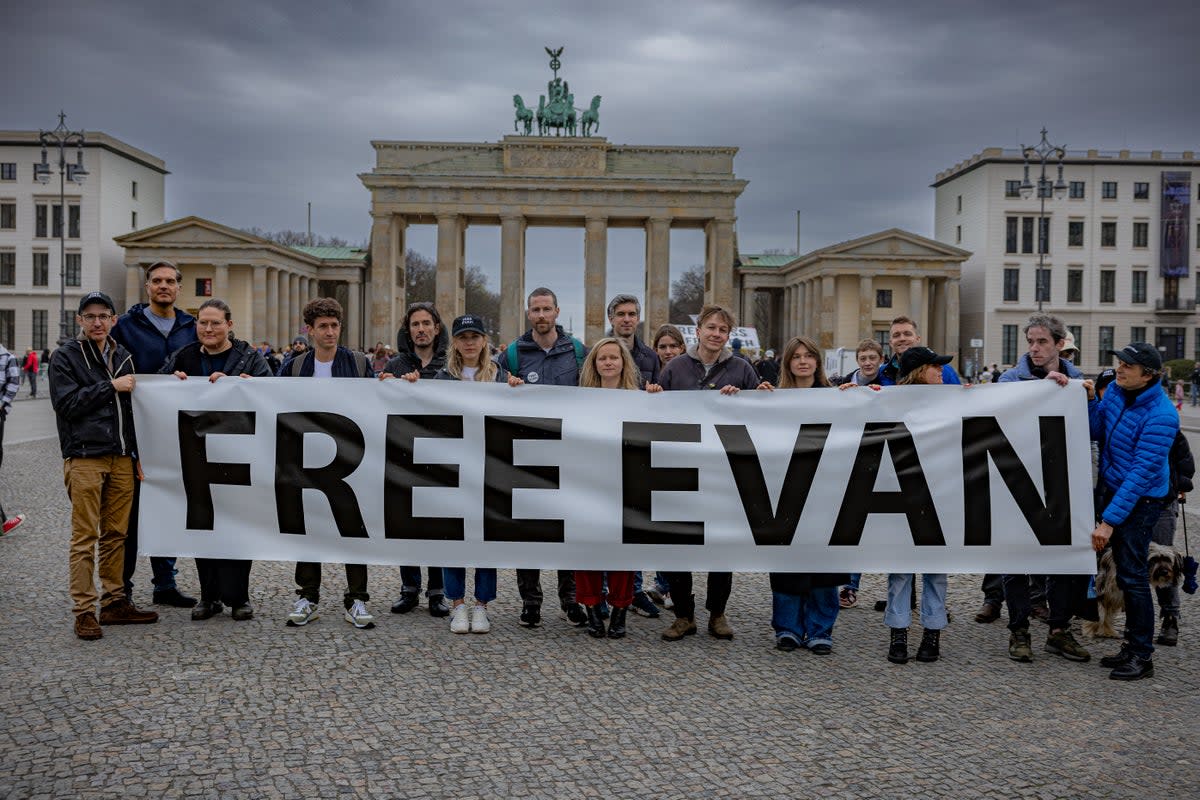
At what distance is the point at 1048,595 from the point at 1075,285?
259ft

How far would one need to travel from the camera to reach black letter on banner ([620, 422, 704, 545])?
6.71 metres

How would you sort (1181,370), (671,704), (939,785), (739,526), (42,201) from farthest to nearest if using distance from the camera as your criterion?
(42,201) → (1181,370) → (739,526) → (671,704) → (939,785)

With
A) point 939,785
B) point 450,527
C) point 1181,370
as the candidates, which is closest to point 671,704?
point 939,785

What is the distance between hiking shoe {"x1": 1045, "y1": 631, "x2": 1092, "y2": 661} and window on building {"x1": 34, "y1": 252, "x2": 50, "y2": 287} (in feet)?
266

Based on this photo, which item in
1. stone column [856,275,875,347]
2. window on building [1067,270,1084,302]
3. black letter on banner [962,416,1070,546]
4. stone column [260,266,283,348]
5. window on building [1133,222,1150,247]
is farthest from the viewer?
window on building [1067,270,1084,302]

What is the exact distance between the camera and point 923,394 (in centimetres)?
673

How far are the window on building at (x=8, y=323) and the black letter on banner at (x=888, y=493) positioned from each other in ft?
265

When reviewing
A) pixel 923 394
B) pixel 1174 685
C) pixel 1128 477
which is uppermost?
pixel 923 394

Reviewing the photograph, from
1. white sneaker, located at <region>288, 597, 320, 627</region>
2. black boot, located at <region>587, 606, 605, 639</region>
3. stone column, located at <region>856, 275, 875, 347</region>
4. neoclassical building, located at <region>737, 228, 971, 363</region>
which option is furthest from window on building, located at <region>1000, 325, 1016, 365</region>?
white sneaker, located at <region>288, 597, 320, 627</region>

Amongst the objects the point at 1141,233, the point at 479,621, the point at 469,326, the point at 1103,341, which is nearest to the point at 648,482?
the point at 479,621

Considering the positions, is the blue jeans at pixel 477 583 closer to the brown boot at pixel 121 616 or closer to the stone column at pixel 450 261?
the brown boot at pixel 121 616

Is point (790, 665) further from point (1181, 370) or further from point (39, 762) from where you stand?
point (1181, 370)

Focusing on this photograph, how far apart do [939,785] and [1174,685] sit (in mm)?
2495

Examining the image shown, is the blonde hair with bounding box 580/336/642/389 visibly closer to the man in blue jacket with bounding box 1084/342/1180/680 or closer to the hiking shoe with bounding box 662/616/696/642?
the hiking shoe with bounding box 662/616/696/642
